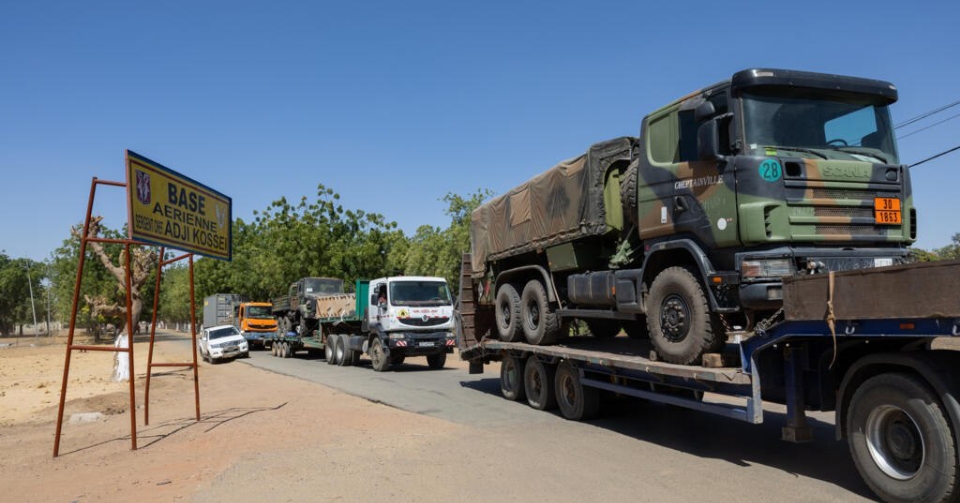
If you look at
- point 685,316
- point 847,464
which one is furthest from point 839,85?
point 847,464

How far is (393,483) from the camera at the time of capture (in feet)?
20.7

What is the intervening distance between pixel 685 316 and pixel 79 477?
6614mm

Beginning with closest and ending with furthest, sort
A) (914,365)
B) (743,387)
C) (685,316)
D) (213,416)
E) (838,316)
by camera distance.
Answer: (914,365) < (838,316) < (743,387) < (685,316) < (213,416)

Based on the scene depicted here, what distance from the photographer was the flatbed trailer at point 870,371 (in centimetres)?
461

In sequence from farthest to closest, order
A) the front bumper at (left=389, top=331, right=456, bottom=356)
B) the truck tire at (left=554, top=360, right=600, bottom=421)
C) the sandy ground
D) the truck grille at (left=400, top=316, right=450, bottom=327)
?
the truck grille at (left=400, top=316, right=450, bottom=327) → the front bumper at (left=389, top=331, right=456, bottom=356) → the truck tire at (left=554, top=360, right=600, bottom=421) → the sandy ground

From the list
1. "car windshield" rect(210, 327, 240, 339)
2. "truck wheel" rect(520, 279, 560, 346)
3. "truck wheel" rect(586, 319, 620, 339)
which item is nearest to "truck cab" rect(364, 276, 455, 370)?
"truck wheel" rect(586, 319, 620, 339)

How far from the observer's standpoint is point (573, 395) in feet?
32.4

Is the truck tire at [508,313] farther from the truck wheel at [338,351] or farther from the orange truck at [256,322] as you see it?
the orange truck at [256,322]

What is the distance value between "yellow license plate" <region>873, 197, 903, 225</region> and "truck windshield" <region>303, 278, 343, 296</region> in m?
23.5

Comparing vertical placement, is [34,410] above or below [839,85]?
below

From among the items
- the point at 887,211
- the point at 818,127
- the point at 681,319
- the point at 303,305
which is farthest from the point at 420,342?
the point at 887,211

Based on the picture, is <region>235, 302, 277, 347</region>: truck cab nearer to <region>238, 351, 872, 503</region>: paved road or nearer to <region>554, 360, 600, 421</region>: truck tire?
<region>238, 351, 872, 503</region>: paved road

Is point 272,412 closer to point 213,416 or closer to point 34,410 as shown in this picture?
point 213,416

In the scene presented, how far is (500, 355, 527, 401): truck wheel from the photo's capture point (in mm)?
11555
